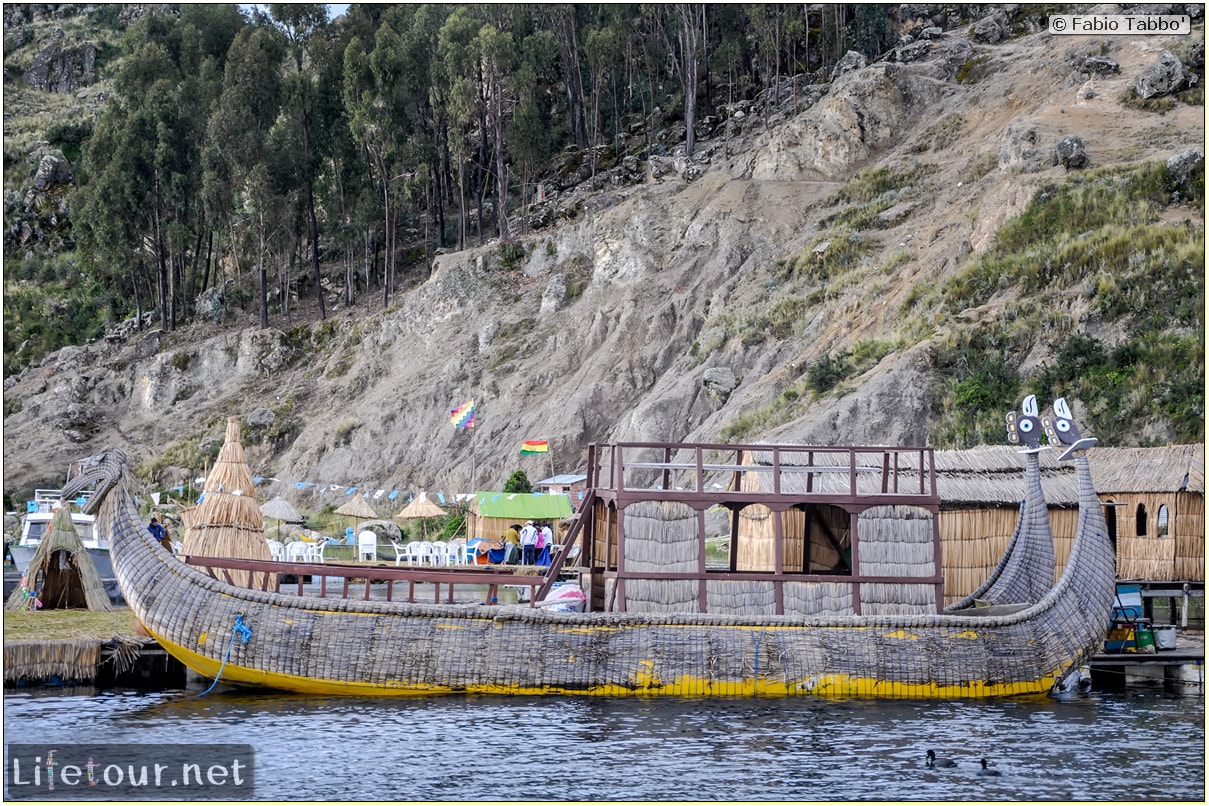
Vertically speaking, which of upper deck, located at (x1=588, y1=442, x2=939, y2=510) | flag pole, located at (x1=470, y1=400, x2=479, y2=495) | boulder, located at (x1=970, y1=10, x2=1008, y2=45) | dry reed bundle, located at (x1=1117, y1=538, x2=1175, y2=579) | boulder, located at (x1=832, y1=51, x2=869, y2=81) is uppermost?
boulder, located at (x1=970, y1=10, x2=1008, y2=45)

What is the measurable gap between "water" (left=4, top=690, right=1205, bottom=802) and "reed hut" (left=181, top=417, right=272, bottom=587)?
3547 mm

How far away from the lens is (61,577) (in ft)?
90.4

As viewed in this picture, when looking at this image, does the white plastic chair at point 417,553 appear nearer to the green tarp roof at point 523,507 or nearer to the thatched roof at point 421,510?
the green tarp roof at point 523,507

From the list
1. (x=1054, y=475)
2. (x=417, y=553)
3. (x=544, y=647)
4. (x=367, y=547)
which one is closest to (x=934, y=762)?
(x=544, y=647)

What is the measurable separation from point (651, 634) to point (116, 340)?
202ft

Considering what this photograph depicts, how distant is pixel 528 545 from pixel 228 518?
1612 centimetres

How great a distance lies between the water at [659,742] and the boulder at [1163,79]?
3893 centimetres

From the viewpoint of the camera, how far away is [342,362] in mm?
66000

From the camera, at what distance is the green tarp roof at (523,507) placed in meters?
43.8

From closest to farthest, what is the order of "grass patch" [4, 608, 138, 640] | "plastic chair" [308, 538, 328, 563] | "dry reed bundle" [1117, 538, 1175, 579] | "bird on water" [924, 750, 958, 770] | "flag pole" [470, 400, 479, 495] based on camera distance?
"bird on water" [924, 750, 958, 770]
"grass patch" [4, 608, 138, 640]
"dry reed bundle" [1117, 538, 1175, 579]
"plastic chair" [308, 538, 328, 563]
"flag pole" [470, 400, 479, 495]

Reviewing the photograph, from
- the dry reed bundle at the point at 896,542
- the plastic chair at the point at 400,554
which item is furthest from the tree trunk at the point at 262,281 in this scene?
the dry reed bundle at the point at 896,542

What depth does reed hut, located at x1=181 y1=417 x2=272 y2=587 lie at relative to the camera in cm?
2427

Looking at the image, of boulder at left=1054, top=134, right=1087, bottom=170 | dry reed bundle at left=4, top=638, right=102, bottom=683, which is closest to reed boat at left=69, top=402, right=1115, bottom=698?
dry reed bundle at left=4, top=638, right=102, bottom=683

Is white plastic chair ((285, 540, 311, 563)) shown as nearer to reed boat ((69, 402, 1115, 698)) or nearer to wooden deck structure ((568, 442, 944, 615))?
reed boat ((69, 402, 1115, 698))
